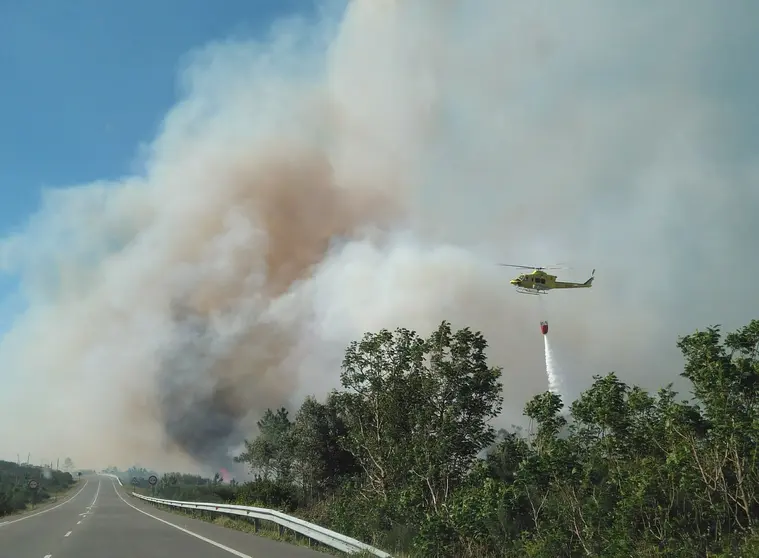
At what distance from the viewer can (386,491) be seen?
24.5 metres

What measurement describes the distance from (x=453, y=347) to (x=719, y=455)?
11.6 m

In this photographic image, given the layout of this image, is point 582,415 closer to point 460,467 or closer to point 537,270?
point 460,467

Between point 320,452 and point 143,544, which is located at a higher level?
point 320,452

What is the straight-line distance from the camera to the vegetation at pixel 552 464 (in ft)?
35.1

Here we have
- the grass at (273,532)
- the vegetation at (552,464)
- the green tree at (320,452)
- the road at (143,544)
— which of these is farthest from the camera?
the green tree at (320,452)

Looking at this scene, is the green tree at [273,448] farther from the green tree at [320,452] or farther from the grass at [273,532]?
the grass at [273,532]

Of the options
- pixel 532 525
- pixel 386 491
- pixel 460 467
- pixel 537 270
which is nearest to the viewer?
pixel 532 525

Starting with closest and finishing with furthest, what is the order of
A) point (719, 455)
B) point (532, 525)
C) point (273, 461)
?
1. point (719, 455)
2. point (532, 525)
3. point (273, 461)

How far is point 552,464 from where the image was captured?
13828mm

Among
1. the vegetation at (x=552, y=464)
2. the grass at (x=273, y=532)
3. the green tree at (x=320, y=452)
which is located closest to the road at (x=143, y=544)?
the grass at (x=273, y=532)

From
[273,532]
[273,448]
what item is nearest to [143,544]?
[273,532]

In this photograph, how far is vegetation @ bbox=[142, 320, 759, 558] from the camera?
35.1 feet

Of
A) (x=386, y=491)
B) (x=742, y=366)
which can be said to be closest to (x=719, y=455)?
(x=742, y=366)

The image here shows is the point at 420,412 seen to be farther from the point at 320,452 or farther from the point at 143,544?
the point at 320,452
